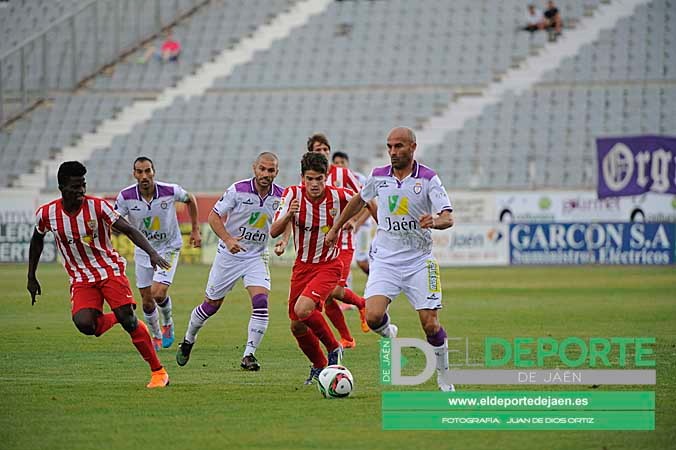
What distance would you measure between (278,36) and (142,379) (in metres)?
36.1

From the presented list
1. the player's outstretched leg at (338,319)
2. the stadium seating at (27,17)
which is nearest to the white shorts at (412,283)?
the player's outstretched leg at (338,319)

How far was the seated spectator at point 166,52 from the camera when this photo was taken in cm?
4684

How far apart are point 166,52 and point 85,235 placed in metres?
36.8

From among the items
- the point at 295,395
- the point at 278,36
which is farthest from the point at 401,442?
the point at 278,36

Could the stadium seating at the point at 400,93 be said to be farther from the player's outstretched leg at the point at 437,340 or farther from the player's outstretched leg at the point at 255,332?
the player's outstretched leg at the point at 437,340

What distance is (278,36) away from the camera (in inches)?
1849

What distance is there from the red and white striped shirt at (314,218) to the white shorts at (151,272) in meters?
3.83

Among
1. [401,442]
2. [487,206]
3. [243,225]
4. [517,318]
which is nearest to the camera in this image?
[401,442]

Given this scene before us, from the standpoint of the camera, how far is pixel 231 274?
13.4 metres

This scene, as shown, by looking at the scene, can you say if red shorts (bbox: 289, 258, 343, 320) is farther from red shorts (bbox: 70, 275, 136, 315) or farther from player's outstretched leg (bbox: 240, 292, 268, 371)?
red shorts (bbox: 70, 275, 136, 315)

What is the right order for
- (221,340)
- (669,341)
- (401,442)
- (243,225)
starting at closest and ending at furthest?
(401,442) < (243,225) < (669,341) < (221,340)

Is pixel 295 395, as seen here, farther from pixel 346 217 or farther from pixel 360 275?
pixel 360 275

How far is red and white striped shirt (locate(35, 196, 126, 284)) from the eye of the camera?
10.9 metres

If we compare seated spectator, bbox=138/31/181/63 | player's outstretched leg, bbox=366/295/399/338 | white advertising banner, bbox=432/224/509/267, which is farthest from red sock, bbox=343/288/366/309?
seated spectator, bbox=138/31/181/63
